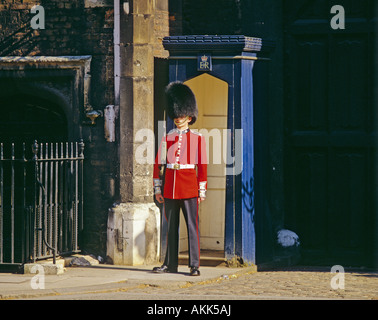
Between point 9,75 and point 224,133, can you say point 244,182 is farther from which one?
point 9,75

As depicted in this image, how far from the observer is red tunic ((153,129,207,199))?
11.3 m

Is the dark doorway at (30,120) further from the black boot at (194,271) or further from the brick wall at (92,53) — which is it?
the black boot at (194,271)

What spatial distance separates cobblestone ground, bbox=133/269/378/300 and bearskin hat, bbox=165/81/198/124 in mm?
2062

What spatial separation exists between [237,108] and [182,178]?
4.20 feet

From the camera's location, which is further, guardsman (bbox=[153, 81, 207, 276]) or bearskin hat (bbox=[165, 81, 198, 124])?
bearskin hat (bbox=[165, 81, 198, 124])

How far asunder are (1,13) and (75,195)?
2.76m

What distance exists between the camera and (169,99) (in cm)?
1158

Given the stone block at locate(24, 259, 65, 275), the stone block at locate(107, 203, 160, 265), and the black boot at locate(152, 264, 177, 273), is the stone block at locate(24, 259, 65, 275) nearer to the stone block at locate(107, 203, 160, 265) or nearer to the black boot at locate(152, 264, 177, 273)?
the stone block at locate(107, 203, 160, 265)

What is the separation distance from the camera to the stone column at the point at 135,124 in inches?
488

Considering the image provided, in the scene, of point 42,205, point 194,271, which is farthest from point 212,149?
point 42,205

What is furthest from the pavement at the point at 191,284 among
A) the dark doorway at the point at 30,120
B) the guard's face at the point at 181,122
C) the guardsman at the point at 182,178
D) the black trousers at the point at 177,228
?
the dark doorway at the point at 30,120

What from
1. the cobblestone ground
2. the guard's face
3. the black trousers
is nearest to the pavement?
the cobblestone ground

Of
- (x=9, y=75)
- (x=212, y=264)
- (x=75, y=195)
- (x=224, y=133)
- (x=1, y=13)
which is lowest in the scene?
(x=212, y=264)

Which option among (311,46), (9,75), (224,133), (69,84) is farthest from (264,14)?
(9,75)
